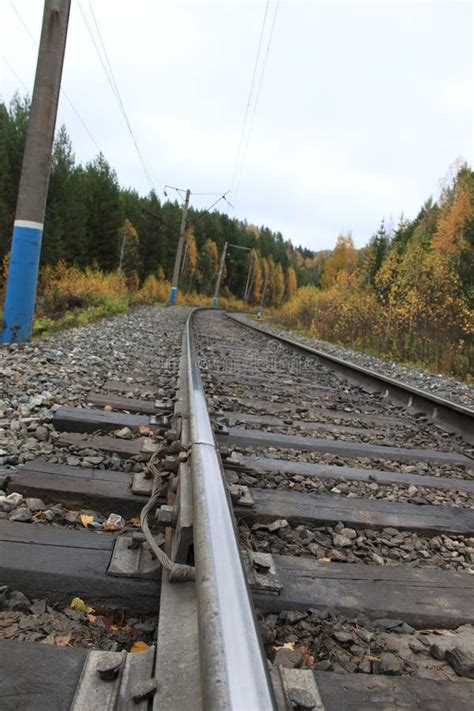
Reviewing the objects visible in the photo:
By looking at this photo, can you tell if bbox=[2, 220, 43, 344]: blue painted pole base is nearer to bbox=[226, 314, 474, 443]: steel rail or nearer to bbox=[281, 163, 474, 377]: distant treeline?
bbox=[226, 314, 474, 443]: steel rail

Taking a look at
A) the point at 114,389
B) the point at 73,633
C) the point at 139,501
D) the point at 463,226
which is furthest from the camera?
the point at 463,226

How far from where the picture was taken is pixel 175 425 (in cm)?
266

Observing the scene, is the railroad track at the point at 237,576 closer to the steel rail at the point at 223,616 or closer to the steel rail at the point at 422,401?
the steel rail at the point at 223,616

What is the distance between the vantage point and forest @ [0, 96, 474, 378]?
42.8 ft

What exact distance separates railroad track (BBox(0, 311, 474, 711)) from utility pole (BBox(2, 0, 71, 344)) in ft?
11.8

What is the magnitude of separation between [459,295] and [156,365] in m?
11.2

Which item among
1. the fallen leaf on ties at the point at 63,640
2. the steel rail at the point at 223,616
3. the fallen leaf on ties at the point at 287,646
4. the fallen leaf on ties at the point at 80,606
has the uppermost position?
the steel rail at the point at 223,616

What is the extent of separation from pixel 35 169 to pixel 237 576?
5971mm

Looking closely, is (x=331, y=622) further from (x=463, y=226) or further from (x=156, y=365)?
(x=463, y=226)

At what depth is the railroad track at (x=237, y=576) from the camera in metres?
0.98

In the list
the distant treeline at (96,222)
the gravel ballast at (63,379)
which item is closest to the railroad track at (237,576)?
the gravel ballast at (63,379)

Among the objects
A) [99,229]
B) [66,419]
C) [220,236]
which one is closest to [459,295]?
[66,419]

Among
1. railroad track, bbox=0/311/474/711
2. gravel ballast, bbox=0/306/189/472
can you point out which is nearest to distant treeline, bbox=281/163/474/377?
gravel ballast, bbox=0/306/189/472

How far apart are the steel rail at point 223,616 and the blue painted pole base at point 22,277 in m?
4.84
